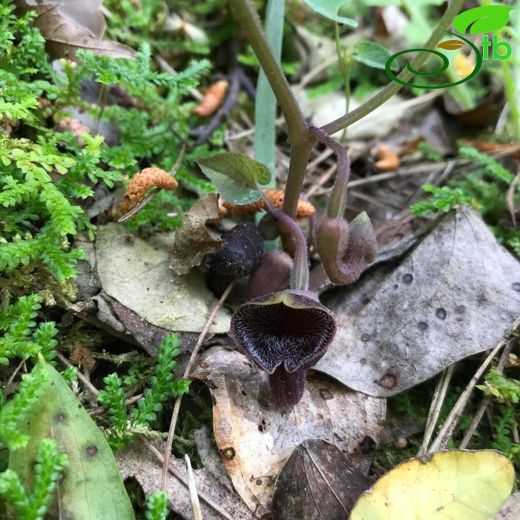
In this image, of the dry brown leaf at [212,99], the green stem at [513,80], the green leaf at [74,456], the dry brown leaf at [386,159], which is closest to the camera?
the green leaf at [74,456]

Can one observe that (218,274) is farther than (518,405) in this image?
Yes

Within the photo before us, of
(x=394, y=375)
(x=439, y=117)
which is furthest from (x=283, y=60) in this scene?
(x=394, y=375)

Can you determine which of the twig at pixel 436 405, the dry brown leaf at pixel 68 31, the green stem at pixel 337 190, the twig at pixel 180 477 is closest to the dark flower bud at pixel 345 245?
the green stem at pixel 337 190

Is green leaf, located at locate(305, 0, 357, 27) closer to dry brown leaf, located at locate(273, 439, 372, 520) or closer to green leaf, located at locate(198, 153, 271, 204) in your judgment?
green leaf, located at locate(198, 153, 271, 204)

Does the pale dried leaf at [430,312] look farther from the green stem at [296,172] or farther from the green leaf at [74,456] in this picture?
the green leaf at [74,456]

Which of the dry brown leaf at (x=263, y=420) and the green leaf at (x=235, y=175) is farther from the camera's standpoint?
the green leaf at (x=235, y=175)

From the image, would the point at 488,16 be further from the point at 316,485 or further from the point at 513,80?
the point at 316,485

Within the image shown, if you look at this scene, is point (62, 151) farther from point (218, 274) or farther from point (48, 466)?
point (48, 466)
